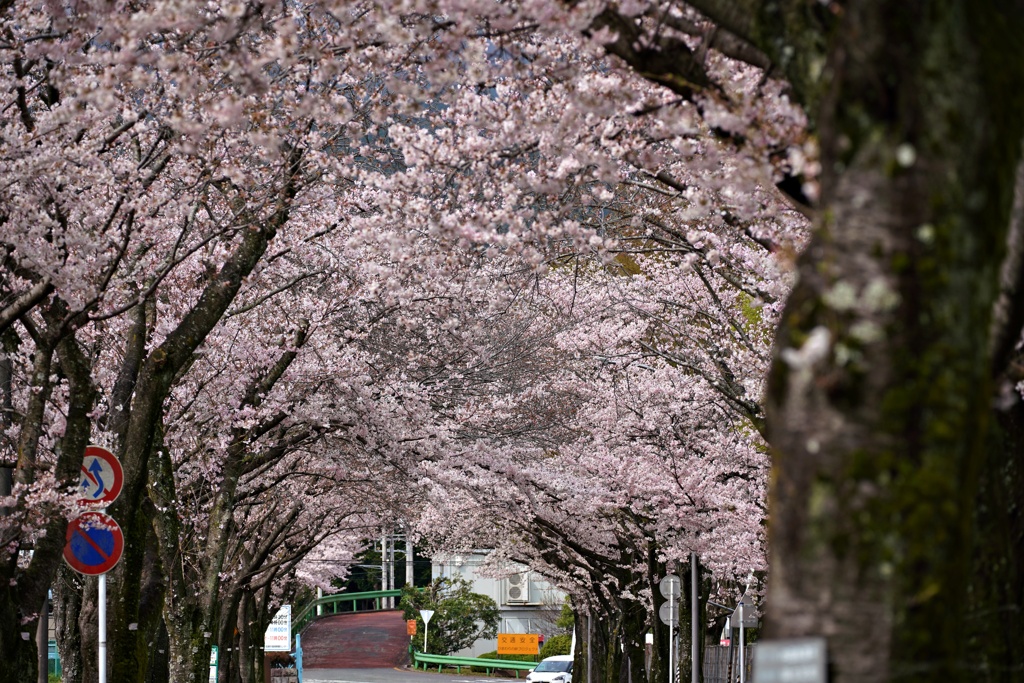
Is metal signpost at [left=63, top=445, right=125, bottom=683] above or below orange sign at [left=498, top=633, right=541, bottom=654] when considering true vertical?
above

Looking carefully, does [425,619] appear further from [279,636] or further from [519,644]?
[279,636]

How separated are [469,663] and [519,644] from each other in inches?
119

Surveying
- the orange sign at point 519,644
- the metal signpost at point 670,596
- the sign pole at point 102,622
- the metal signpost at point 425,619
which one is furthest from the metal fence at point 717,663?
the orange sign at point 519,644

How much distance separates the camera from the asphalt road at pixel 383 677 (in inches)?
2093

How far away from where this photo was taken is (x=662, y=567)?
26141mm

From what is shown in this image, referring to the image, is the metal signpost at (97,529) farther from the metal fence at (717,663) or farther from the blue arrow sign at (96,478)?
the metal fence at (717,663)

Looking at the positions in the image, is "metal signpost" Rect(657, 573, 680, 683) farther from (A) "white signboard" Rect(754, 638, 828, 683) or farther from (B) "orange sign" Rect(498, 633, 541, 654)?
(B) "orange sign" Rect(498, 633, 541, 654)

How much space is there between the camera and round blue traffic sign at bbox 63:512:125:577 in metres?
9.42

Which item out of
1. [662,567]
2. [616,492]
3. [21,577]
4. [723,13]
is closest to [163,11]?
[723,13]

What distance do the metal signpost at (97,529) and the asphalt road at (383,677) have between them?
44191mm

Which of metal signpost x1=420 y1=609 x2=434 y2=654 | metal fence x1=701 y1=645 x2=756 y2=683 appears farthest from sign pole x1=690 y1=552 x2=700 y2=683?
metal signpost x1=420 y1=609 x2=434 y2=654

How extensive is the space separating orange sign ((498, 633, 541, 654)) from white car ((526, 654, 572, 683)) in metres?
17.7

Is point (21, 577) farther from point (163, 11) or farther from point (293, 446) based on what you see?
point (293, 446)

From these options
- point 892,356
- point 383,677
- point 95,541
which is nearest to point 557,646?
point 383,677
